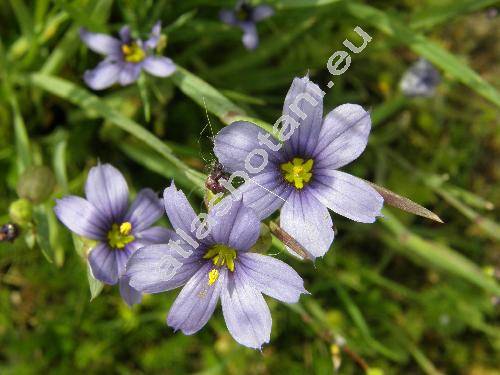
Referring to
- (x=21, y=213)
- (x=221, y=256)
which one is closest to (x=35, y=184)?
(x=21, y=213)

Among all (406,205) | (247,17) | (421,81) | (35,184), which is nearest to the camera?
(406,205)

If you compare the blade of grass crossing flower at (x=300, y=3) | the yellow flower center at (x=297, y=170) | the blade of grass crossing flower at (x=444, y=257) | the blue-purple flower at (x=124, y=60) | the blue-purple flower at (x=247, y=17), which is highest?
the blade of grass crossing flower at (x=300, y=3)

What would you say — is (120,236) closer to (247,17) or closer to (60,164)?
(60,164)

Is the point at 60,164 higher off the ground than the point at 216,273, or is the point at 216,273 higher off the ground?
the point at 216,273

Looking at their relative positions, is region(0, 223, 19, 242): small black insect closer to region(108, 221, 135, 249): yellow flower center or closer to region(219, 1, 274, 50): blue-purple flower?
region(108, 221, 135, 249): yellow flower center

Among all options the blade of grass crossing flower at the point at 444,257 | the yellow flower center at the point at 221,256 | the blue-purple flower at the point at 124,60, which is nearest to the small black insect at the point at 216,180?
the yellow flower center at the point at 221,256

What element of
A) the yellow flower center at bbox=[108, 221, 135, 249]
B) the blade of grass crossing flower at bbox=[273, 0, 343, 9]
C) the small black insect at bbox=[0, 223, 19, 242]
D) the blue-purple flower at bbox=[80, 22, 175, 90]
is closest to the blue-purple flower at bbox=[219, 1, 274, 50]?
the blade of grass crossing flower at bbox=[273, 0, 343, 9]

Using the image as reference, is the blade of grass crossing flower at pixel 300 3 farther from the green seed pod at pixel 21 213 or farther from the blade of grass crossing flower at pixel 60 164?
the green seed pod at pixel 21 213
